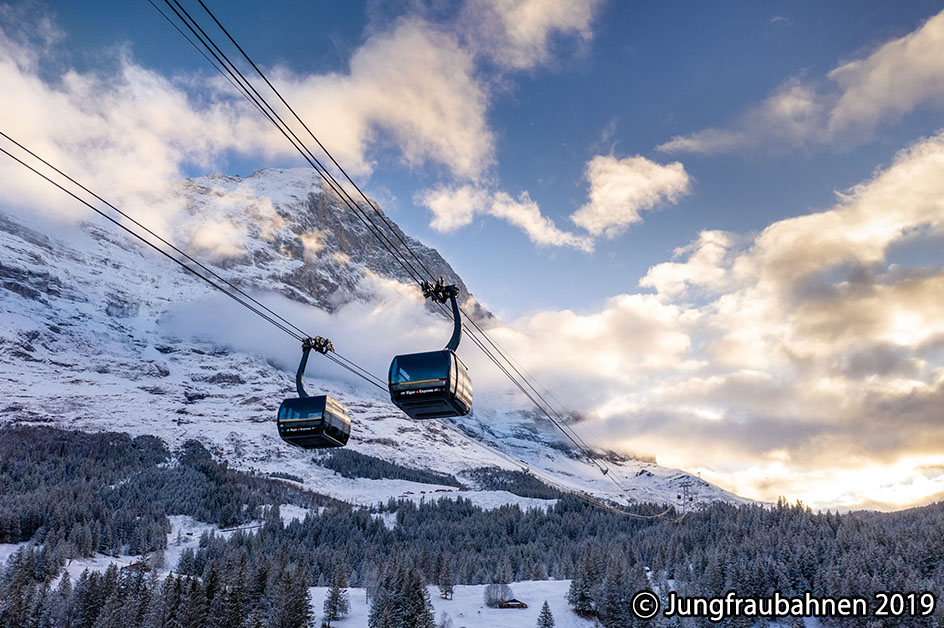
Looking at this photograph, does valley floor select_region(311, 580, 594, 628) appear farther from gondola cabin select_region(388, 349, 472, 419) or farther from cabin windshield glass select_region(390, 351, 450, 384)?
cabin windshield glass select_region(390, 351, 450, 384)

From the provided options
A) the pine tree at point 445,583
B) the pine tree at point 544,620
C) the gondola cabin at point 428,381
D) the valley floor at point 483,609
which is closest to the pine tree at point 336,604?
the valley floor at point 483,609

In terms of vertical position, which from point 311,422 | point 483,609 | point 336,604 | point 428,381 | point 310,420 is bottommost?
point 483,609

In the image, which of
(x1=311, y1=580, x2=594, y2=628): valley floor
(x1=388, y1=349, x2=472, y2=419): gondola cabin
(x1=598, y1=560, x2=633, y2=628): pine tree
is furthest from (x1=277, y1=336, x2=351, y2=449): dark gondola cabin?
(x1=598, y1=560, x2=633, y2=628): pine tree

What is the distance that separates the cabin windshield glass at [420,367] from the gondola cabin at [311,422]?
31.8 feet

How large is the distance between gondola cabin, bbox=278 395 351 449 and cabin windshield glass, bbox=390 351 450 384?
969 centimetres

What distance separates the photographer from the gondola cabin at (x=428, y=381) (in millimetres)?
32094

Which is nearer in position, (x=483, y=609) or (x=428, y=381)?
(x=428, y=381)

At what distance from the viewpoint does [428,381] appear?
106 feet

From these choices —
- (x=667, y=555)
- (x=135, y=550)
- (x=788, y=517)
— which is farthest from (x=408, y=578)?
(x=788, y=517)

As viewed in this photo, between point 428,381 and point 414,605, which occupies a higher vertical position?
point 428,381

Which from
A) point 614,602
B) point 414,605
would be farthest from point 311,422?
point 614,602

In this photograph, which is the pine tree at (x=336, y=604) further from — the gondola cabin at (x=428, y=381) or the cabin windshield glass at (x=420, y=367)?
the cabin windshield glass at (x=420, y=367)

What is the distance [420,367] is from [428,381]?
1007mm

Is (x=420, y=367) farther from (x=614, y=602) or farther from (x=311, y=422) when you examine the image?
(x=614, y=602)
